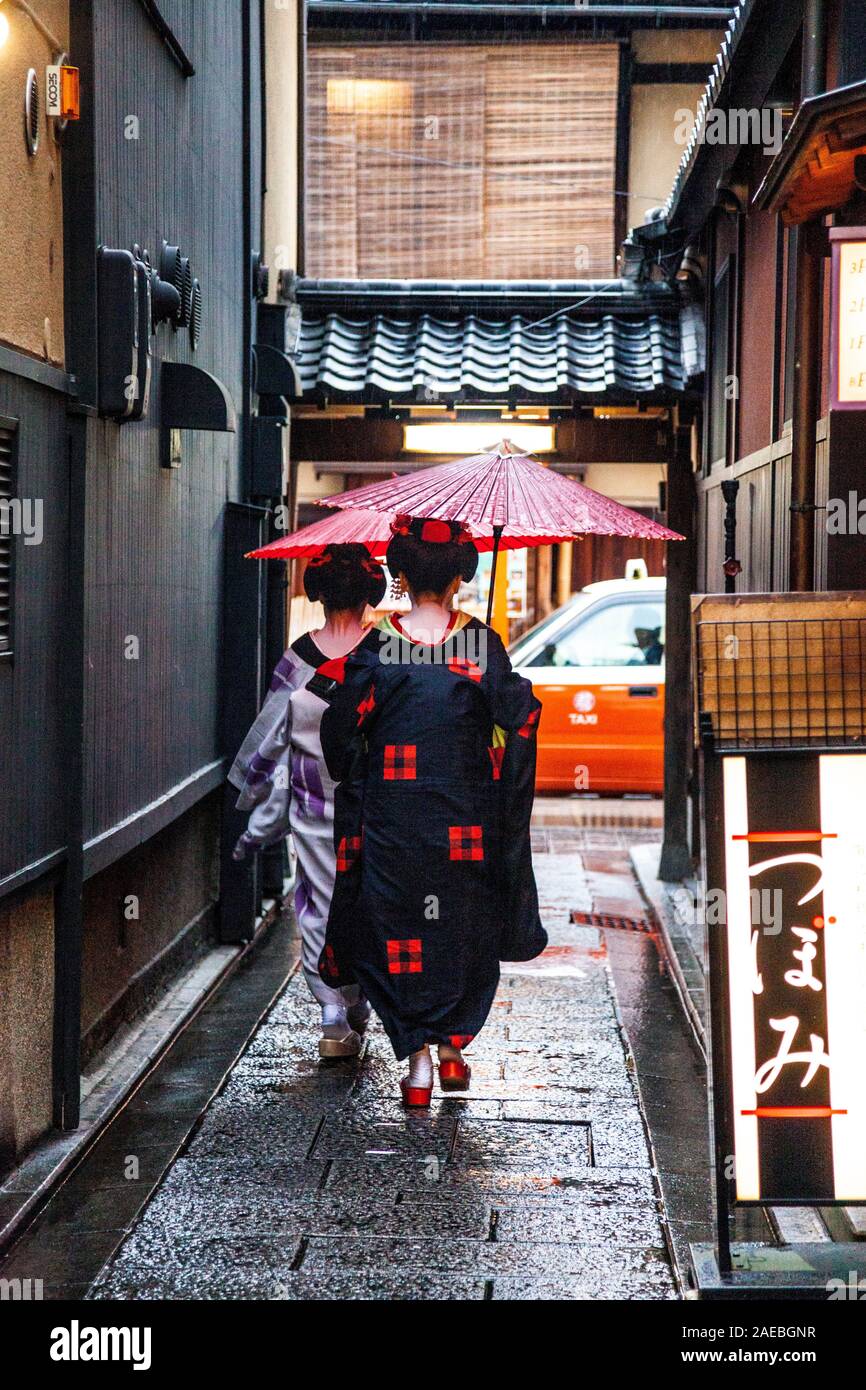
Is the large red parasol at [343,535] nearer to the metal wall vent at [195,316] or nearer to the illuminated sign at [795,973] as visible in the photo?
the metal wall vent at [195,316]

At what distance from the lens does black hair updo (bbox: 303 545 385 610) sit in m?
7.06

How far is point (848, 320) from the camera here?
502 cm

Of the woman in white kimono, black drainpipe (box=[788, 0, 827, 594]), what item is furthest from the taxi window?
black drainpipe (box=[788, 0, 827, 594])

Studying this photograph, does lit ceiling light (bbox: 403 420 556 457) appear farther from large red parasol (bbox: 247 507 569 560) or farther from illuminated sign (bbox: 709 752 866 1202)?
illuminated sign (bbox: 709 752 866 1202)

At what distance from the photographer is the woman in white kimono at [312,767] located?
690 cm

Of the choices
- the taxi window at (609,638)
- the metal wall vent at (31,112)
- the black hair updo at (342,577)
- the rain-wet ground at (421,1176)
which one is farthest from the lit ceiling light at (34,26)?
the taxi window at (609,638)

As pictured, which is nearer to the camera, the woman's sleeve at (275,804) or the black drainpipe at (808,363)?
the black drainpipe at (808,363)

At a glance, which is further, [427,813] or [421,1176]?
[427,813]

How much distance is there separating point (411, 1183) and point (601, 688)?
34.6ft

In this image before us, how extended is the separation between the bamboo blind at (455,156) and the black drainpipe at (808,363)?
11959mm

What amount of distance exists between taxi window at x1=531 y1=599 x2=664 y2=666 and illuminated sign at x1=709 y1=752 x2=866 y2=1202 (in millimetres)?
11499

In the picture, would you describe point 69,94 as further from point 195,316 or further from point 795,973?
point 795,973

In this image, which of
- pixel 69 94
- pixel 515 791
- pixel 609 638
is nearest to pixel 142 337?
pixel 69 94

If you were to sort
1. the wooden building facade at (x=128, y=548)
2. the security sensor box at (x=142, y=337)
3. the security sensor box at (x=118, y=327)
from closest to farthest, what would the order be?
1. the wooden building facade at (x=128, y=548)
2. the security sensor box at (x=118, y=327)
3. the security sensor box at (x=142, y=337)
